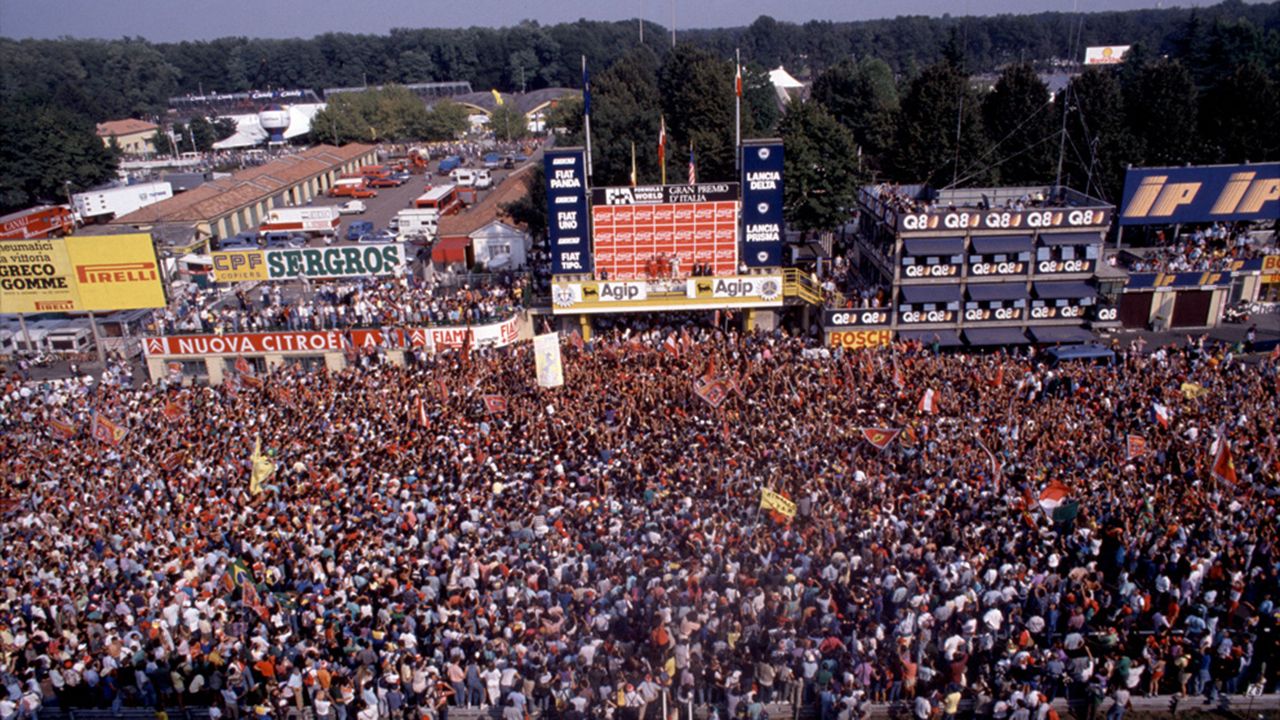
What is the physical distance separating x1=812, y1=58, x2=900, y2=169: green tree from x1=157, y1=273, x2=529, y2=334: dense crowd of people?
3737cm

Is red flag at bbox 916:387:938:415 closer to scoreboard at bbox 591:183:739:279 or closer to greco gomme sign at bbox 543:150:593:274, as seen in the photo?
scoreboard at bbox 591:183:739:279

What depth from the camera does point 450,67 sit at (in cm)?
18238

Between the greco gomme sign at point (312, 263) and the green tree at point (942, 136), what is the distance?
31537mm

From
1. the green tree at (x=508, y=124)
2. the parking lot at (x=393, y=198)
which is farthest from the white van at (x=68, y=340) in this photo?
the green tree at (x=508, y=124)

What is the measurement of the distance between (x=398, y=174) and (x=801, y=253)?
55.8 m

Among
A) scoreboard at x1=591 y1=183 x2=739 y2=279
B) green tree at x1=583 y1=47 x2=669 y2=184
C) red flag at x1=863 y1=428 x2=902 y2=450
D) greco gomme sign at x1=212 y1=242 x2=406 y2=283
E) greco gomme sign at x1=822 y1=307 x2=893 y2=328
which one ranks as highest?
green tree at x1=583 y1=47 x2=669 y2=184

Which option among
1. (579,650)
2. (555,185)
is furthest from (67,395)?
(579,650)

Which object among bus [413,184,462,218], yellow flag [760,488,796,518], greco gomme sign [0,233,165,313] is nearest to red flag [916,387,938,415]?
yellow flag [760,488,796,518]

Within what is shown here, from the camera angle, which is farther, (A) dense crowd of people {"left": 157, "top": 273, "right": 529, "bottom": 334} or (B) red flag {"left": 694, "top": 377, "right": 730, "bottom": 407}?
(A) dense crowd of people {"left": 157, "top": 273, "right": 529, "bottom": 334}

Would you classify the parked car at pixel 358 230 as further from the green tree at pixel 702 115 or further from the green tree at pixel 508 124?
the green tree at pixel 508 124

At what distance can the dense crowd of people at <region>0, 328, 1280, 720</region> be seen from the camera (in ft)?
52.2

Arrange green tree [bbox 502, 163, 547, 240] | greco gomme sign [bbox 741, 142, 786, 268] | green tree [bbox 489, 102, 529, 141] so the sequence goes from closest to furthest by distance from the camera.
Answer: greco gomme sign [bbox 741, 142, 786, 268] → green tree [bbox 502, 163, 547, 240] → green tree [bbox 489, 102, 529, 141]

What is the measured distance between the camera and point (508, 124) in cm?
11631

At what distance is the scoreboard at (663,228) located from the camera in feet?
115
